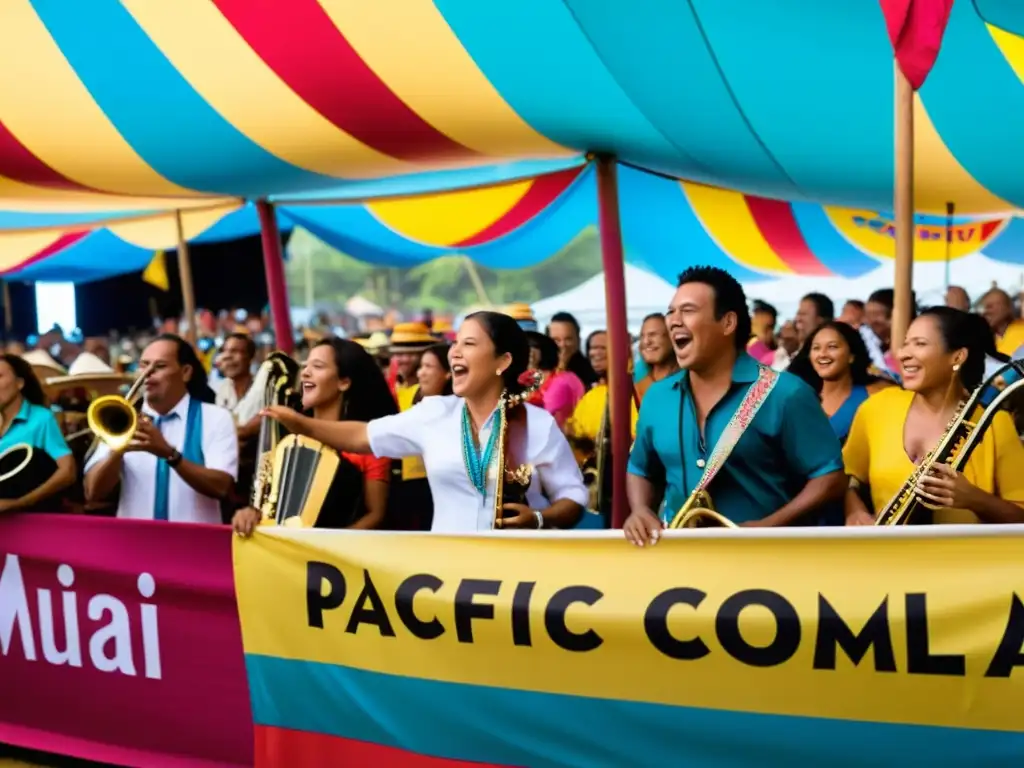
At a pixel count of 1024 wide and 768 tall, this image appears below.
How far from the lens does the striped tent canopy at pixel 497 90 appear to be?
17.3 ft

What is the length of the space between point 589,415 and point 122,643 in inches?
122

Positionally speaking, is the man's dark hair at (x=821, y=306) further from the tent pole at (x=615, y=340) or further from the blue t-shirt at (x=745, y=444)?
the blue t-shirt at (x=745, y=444)

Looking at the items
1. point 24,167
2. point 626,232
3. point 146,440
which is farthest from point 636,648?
point 626,232

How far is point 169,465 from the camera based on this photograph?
4129 mm

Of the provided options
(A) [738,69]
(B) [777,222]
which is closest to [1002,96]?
(A) [738,69]

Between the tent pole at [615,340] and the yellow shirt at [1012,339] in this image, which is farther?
the yellow shirt at [1012,339]

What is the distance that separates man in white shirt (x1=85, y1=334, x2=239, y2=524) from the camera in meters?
4.20

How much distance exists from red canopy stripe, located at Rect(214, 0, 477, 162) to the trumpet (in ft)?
8.01

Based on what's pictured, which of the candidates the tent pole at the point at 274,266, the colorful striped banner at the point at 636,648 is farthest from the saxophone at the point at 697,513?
the tent pole at the point at 274,266

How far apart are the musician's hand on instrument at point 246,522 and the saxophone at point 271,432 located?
0.07 meters

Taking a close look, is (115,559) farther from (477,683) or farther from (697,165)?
(697,165)

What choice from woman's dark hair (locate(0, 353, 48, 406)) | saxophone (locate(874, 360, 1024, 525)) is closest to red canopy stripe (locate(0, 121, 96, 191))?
woman's dark hair (locate(0, 353, 48, 406))

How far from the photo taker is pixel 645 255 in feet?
39.5

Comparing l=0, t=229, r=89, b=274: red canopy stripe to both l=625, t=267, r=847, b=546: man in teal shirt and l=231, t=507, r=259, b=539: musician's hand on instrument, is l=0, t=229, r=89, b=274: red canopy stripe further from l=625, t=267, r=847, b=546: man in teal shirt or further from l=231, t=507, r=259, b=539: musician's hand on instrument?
l=625, t=267, r=847, b=546: man in teal shirt
